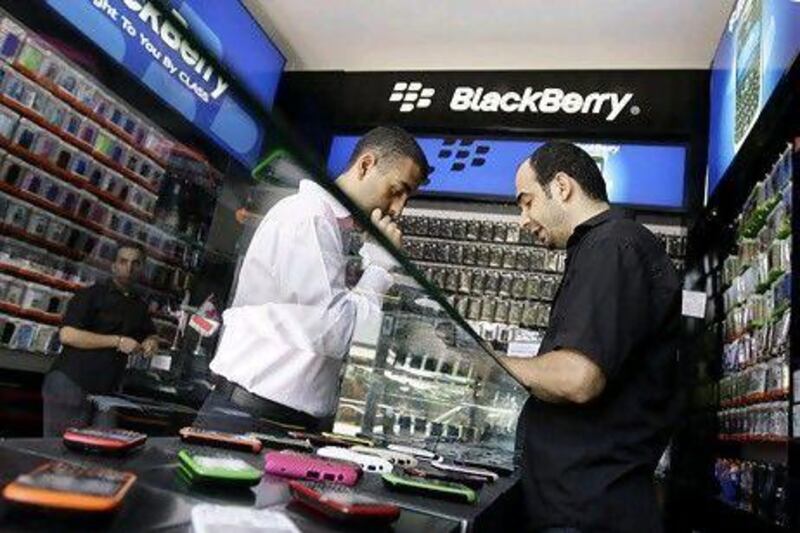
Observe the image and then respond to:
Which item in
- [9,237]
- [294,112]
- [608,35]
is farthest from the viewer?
[294,112]

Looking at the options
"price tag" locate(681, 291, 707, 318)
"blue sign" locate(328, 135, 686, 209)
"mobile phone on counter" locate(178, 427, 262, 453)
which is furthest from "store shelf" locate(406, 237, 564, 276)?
"mobile phone on counter" locate(178, 427, 262, 453)

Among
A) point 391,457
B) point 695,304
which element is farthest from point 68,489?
point 695,304

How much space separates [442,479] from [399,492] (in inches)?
5.5

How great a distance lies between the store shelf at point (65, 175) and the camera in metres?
0.58

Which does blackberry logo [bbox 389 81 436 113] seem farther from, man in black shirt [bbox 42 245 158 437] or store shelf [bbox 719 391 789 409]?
man in black shirt [bbox 42 245 158 437]

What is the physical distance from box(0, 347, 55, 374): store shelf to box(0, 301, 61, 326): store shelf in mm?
29

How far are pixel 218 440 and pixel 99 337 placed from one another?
30 centimetres

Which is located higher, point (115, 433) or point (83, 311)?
point (83, 311)

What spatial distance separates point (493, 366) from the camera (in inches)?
63.7

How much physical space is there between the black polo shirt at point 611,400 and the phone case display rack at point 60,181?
0.99 meters

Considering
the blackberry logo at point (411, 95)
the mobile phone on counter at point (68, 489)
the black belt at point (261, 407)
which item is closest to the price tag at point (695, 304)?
the blackberry logo at point (411, 95)

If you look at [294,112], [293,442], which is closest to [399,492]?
[293,442]

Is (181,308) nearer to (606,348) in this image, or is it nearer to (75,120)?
(75,120)

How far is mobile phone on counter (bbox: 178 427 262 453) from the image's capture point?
2.87 ft
